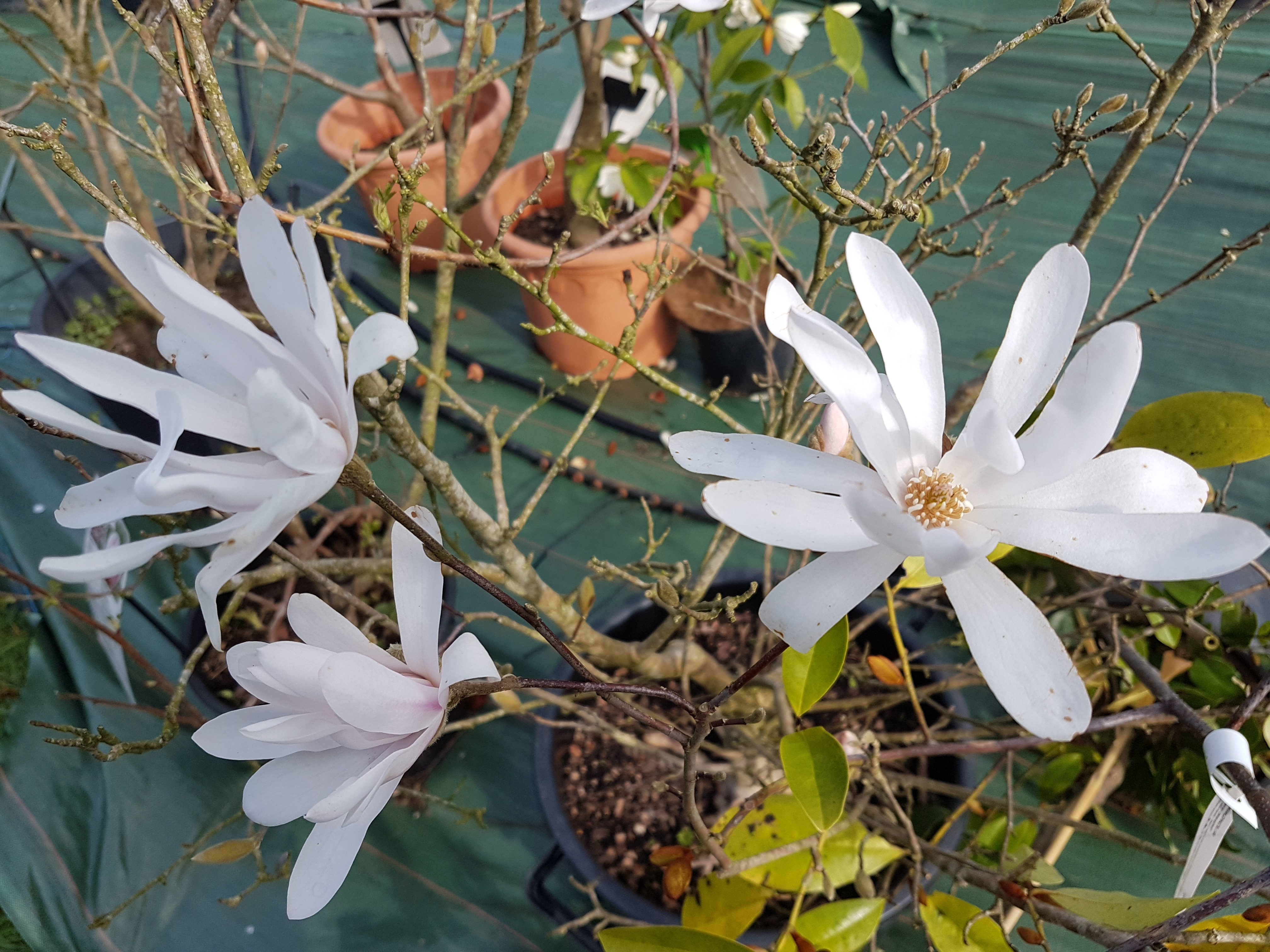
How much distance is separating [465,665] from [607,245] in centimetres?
117

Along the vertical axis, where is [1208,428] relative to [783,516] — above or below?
below

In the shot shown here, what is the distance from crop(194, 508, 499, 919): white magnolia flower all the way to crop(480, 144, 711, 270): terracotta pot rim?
107 cm

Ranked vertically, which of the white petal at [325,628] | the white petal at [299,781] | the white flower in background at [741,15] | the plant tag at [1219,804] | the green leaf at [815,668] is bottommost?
the plant tag at [1219,804]

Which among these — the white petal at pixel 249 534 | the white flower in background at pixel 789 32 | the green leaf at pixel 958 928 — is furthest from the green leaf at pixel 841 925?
the white flower in background at pixel 789 32

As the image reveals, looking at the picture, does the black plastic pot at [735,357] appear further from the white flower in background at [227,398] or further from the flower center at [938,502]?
the white flower in background at [227,398]

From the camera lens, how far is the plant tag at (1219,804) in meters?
0.42

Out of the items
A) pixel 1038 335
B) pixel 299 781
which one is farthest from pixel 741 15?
pixel 299 781

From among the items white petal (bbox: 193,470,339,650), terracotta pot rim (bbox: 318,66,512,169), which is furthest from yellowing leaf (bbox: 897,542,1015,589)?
terracotta pot rim (bbox: 318,66,512,169)

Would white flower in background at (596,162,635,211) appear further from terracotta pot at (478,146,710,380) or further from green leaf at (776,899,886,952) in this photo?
green leaf at (776,899,886,952)

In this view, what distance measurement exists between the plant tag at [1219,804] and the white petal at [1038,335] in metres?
0.23

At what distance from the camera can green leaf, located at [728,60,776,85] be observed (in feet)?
3.90

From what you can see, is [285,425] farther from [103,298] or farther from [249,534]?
[103,298]

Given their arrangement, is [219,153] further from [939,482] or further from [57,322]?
[939,482]

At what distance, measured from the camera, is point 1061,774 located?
0.93 meters
